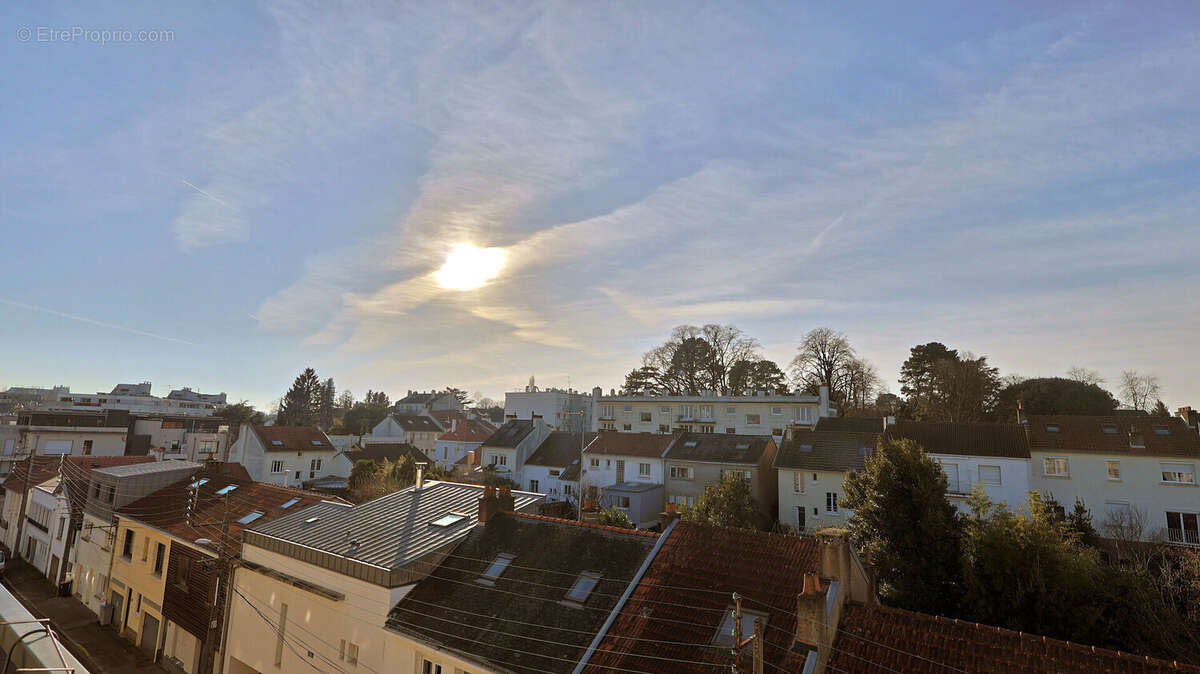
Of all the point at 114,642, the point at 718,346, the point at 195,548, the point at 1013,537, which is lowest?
the point at 114,642

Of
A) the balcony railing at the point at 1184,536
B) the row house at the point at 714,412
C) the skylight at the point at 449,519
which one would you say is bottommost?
the balcony railing at the point at 1184,536

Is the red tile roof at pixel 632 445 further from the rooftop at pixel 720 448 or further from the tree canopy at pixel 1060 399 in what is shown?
the tree canopy at pixel 1060 399

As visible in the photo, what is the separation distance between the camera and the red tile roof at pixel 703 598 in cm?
1129

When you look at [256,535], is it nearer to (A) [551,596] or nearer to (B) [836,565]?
(A) [551,596]

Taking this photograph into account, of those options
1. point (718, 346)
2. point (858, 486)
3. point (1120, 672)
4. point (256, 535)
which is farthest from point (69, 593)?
point (718, 346)

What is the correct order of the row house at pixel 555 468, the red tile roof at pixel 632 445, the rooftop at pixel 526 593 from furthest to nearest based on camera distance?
1. the row house at pixel 555 468
2. the red tile roof at pixel 632 445
3. the rooftop at pixel 526 593

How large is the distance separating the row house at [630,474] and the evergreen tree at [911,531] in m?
20.1

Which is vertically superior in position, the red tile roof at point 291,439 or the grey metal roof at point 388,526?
the red tile roof at point 291,439

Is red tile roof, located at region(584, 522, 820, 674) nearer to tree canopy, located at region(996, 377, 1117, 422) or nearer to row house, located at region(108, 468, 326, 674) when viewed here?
row house, located at region(108, 468, 326, 674)

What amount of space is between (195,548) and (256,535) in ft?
14.9

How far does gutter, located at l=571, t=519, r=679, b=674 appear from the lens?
11.6 meters

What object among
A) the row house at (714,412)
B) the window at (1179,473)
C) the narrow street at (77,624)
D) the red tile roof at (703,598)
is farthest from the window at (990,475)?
the narrow street at (77,624)

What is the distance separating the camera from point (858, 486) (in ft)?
84.0

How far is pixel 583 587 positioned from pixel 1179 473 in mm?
37774
